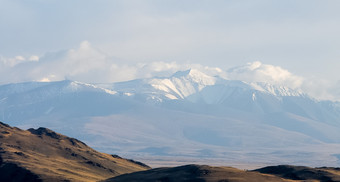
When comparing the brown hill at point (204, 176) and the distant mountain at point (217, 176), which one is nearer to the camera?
the brown hill at point (204, 176)

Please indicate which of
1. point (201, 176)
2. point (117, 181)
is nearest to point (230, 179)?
point (201, 176)

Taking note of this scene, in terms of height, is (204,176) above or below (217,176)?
below

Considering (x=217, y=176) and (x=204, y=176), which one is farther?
(x=217, y=176)

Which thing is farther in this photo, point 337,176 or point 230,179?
point 337,176

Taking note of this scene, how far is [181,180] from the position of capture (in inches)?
7347

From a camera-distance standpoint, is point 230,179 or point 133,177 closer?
point 230,179

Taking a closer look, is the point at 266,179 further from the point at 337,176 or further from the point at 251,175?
the point at 337,176

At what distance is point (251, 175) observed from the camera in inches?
7505

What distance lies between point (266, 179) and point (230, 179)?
37.4 feet

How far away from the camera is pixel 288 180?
628 ft

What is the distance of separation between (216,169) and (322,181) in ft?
99.1

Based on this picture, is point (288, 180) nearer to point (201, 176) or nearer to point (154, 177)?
point (201, 176)

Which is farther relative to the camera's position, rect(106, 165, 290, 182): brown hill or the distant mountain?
the distant mountain

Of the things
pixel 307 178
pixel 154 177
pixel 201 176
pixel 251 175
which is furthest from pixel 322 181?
pixel 154 177
